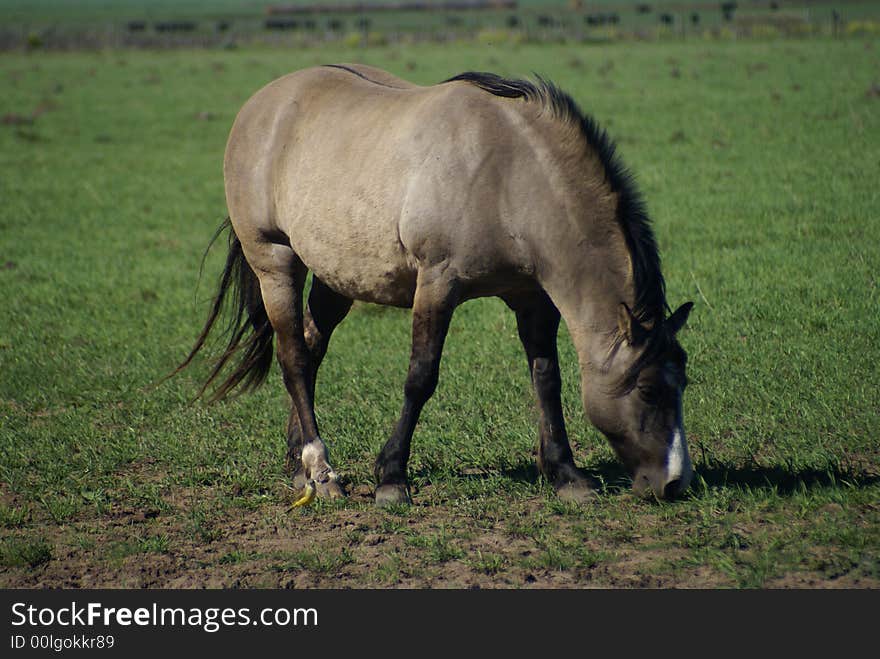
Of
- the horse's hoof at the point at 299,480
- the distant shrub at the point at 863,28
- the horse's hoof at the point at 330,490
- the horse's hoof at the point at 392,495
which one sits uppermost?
the distant shrub at the point at 863,28

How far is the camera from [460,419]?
21.0 ft

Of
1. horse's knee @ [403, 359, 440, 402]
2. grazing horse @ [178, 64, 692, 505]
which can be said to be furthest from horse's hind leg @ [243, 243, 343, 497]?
horse's knee @ [403, 359, 440, 402]

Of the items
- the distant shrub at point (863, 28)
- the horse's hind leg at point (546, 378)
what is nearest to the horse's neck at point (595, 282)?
the horse's hind leg at point (546, 378)

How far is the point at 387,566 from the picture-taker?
4.48 metres

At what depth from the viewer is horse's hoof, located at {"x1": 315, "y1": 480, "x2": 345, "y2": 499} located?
A: 5.39 meters

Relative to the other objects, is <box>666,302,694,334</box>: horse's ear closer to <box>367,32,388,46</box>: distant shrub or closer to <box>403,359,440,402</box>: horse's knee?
<box>403,359,440,402</box>: horse's knee

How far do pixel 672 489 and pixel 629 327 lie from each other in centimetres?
82

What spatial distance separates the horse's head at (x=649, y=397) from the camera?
15.1 feet

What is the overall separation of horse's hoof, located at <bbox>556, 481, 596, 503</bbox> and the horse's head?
0.46 metres

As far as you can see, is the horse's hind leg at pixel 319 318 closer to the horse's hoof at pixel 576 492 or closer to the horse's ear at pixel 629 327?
the horse's hoof at pixel 576 492

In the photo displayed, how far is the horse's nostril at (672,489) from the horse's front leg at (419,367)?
4.07ft

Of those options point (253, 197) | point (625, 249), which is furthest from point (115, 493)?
point (625, 249)

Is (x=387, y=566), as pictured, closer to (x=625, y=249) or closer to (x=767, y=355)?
(x=625, y=249)

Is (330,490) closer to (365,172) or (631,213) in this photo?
(365,172)
